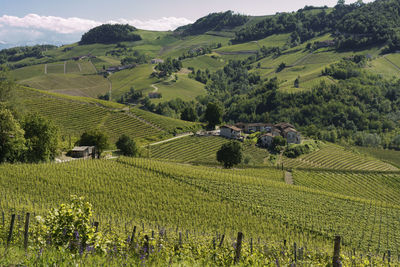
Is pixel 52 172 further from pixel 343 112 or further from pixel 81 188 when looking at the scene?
pixel 343 112

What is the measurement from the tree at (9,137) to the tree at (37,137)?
354 cm

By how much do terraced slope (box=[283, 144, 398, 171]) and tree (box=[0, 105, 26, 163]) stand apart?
240ft

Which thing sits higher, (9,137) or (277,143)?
(9,137)

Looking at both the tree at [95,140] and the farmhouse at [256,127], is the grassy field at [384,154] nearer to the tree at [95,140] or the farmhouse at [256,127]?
the farmhouse at [256,127]

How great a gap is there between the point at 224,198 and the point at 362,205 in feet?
74.3

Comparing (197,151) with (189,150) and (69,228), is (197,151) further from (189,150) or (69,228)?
(69,228)

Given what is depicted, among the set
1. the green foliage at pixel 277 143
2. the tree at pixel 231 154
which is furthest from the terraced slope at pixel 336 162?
the tree at pixel 231 154

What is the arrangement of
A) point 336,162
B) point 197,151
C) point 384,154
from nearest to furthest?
point 336,162 < point 197,151 < point 384,154

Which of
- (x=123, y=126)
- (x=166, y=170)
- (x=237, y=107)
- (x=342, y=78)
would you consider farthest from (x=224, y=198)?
(x=342, y=78)

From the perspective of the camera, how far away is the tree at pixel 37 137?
55.8 m

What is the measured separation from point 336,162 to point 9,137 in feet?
296

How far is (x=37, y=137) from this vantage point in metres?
56.2

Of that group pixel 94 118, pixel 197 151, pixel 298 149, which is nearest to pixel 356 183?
pixel 298 149

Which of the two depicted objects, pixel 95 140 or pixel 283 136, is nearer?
pixel 95 140
